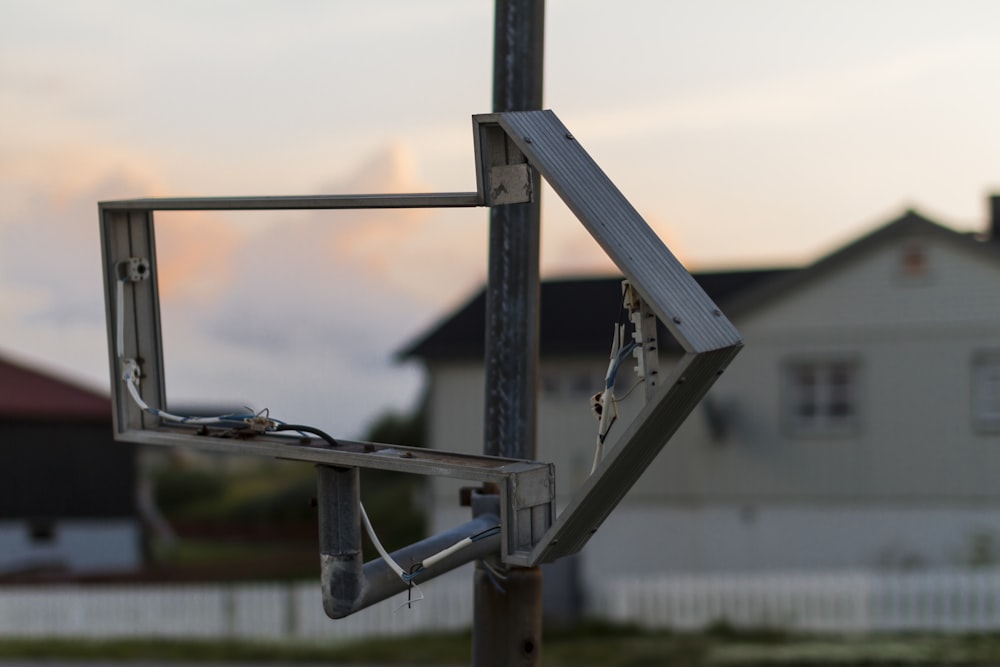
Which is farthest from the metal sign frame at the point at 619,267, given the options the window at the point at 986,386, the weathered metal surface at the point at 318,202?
the window at the point at 986,386

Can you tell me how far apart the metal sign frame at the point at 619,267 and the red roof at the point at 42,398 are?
1161 inches

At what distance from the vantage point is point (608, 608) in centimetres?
1967

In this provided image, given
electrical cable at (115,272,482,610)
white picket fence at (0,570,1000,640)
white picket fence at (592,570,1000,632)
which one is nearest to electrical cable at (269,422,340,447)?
electrical cable at (115,272,482,610)

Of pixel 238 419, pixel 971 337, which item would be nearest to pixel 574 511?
pixel 238 419

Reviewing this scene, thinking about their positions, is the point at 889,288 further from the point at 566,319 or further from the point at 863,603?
the point at 566,319

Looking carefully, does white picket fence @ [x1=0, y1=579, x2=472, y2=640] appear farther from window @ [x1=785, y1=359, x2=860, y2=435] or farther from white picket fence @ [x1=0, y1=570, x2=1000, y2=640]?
window @ [x1=785, y1=359, x2=860, y2=435]

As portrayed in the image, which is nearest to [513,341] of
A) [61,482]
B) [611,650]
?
[611,650]

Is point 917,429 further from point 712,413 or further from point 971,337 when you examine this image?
point 712,413

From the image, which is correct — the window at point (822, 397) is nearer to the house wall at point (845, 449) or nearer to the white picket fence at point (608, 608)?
the house wall at point (845, 449)

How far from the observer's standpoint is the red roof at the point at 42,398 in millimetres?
31812

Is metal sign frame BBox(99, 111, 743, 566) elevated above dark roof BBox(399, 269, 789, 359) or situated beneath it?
elevated above

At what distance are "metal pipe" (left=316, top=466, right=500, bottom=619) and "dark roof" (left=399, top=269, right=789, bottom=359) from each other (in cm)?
2054

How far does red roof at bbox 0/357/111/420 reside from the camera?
31.8 meters

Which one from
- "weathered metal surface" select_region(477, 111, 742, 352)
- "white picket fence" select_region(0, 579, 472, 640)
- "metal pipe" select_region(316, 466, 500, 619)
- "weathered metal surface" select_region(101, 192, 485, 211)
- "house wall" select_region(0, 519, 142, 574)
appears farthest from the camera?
"house wall" select_region(0, 519, 142, 574)
